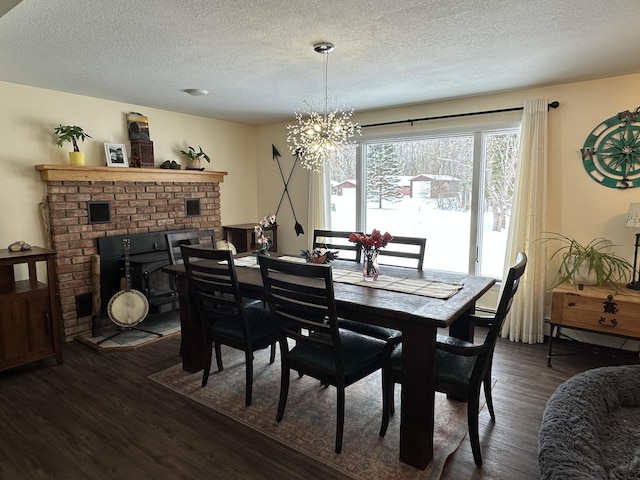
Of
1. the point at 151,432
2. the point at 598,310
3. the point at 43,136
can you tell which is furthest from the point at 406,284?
the point at 43,136

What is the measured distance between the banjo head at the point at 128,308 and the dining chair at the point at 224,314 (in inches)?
49.4

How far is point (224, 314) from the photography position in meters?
2.55

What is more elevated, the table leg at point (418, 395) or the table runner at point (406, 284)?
the table runner at point (406, 284)

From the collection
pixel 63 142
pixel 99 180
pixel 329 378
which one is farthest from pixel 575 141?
pixel 63 142

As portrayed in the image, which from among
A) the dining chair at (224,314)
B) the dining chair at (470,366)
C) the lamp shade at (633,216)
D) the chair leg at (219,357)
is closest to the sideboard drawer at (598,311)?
the lamp shade at (633,216)

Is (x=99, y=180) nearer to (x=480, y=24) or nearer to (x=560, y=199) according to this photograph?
(x=480, y=24)

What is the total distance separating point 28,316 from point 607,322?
4.42m

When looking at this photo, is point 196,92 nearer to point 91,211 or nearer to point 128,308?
point 91,211

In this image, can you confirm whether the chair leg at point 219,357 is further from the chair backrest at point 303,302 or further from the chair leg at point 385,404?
the chair leg at point 385,404

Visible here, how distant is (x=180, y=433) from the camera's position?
2229 mm

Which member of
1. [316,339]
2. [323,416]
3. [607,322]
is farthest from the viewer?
[607,322]

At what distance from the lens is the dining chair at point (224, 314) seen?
7.93 ft

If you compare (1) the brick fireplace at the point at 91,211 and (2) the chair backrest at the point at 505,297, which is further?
(1) the brick fireplace at the point at 91,211

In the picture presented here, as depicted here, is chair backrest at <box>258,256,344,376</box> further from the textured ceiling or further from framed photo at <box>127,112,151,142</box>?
framed photo at <box>127,112,151,142</box>
